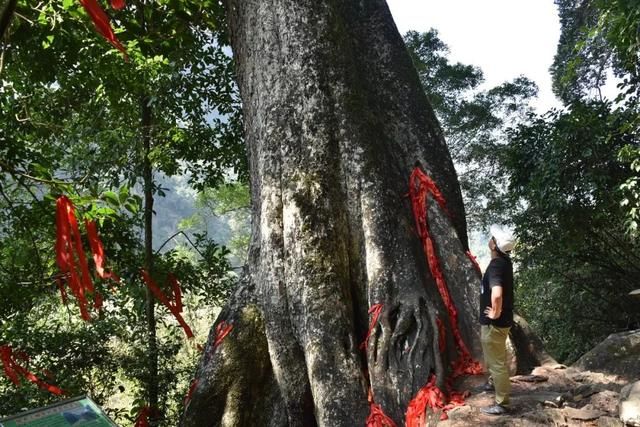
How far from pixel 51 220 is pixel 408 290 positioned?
9.24 feet

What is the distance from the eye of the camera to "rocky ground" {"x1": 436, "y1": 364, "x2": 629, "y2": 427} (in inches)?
113

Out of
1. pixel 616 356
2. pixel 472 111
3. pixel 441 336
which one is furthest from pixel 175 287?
pixel 472 111

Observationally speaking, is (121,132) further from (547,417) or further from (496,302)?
(547,417)

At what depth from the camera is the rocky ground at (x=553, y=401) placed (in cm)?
286

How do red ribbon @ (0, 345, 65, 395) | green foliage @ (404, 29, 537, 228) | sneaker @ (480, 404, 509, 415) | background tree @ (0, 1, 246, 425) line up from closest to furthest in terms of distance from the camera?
sneaker @ (480, 404, 509, 415)
background tree @ (0, 1, 246, 425)
red ribbon @ (0, 345, 65, 395)
green foliage @ (404, 29, 537, 228)

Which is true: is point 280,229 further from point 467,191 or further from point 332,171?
point 467,191

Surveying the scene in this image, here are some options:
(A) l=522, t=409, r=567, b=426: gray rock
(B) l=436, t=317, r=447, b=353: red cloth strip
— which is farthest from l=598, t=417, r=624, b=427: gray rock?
(B) l=436, t=317, r=447, b=353: red cloth strip

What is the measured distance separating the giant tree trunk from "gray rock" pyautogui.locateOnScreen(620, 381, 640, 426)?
3.33 feet

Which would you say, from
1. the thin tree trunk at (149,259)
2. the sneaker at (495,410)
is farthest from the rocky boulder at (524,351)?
the thin tree trunk at (149,259)

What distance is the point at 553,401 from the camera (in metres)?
3.03

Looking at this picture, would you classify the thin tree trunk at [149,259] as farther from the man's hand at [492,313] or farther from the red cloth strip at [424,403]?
the man's hand at [492,313]

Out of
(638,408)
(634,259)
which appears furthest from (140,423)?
(634,259)

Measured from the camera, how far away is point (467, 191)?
15.3 meters

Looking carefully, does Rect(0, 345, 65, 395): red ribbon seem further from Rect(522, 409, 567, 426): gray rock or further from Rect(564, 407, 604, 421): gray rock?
Rect(564, 407, 604, 421): gray rock
